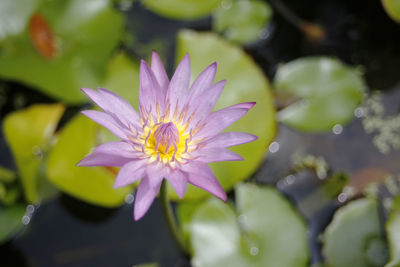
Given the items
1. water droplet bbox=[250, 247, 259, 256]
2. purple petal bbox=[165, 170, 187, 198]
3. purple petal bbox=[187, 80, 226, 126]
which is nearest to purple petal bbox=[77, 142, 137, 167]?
purple petal bbox=[165, 170, 187, 198]

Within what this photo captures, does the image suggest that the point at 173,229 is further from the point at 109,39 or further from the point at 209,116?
the point at 109,39

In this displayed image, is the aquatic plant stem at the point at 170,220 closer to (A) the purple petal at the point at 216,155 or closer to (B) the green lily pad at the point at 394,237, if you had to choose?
(A) the purple petal at the point at 216,155

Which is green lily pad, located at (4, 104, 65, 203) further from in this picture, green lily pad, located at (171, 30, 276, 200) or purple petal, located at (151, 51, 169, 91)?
purple petal, located at (151, 51, 169, 91)

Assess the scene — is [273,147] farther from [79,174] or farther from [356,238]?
[79,174]

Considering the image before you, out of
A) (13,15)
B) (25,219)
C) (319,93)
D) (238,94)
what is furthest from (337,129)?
(13,15)

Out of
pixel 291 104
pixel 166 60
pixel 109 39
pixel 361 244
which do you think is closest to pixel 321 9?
pixel 291 104

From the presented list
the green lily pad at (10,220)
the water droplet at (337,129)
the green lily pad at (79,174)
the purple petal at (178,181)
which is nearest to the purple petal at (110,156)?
the purple petal at (178,181)

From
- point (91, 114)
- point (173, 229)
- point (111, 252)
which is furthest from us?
point (111, 252)
